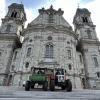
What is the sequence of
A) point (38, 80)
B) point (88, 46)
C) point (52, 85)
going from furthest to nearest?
1. point (88, 46)
2. point (38, 80)
3. point (52, 85)

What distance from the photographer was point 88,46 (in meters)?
32.6

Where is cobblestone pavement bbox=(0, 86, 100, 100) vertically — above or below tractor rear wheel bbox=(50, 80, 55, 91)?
below

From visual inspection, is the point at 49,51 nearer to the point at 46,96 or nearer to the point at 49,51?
the point at 49,51

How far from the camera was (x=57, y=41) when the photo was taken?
93.3 feet

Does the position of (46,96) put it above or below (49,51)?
below

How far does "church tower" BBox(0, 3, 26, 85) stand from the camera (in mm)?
27959

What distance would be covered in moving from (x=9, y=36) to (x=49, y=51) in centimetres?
1157

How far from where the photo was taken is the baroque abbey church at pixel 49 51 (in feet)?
84.5

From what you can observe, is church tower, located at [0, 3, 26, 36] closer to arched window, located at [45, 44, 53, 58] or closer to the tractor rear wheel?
arched window, located at [45, 44, 53, 58]

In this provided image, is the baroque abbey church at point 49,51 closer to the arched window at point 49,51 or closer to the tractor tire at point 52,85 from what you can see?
the arched window at point 49,51

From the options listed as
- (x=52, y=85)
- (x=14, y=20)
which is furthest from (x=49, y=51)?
(x=14, y=20)

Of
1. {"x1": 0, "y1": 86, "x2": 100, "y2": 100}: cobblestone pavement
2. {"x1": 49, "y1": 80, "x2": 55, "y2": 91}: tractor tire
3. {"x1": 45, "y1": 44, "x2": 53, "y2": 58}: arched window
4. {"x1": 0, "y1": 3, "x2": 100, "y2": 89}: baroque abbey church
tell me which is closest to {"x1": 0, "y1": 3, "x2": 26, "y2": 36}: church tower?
{"x1": 0, "y1": 3, "x2": 100, "y2": 89}: baroque abbey church

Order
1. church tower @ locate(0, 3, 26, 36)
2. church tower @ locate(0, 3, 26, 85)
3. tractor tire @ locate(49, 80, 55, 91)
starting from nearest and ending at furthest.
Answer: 1. tractor tire @ locate(49, 80, 55, 91)
2. church tower @ locate(0, 3, 26, 85)
3. church tower @ locate(0, 3, 26, 36)

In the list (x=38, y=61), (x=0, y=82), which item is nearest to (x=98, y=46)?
(x=38, y=61)
